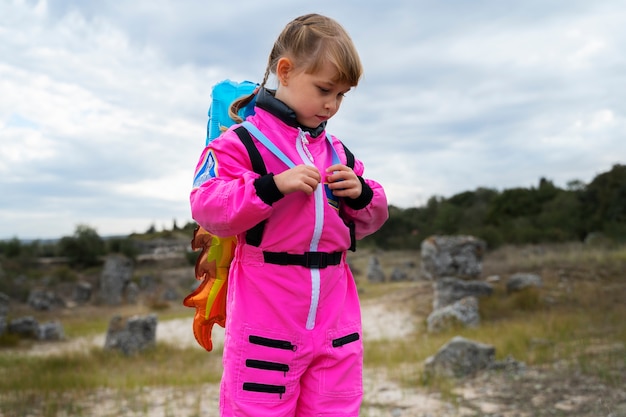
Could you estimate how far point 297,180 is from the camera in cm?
196

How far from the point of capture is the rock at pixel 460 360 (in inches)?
252

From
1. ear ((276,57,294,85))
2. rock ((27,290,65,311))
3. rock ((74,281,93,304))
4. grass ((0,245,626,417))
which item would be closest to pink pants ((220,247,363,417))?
ear ((276,57,294,85))

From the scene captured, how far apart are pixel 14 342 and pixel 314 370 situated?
43.4 feet

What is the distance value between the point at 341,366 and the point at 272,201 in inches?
24.2

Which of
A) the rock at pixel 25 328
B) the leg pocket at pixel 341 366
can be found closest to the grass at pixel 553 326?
the leg pocket at pixel 341 366

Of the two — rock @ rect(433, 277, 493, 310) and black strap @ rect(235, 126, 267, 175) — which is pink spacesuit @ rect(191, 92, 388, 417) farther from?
rock @ rect(433, 277, 493, 310)

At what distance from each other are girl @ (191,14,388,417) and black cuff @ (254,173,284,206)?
0.10 feet

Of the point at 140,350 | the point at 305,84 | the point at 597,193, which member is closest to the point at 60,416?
the point at 305,84

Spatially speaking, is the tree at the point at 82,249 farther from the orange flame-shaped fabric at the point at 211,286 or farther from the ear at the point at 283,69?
the ear at the point at 283,69

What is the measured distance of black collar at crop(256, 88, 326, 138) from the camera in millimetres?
2180

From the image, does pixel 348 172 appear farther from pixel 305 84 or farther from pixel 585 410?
pixel 585 410

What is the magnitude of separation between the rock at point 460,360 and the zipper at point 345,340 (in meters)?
4.40

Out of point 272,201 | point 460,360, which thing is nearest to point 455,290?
point 460,360

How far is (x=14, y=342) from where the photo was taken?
44.7 ft
